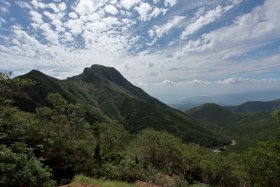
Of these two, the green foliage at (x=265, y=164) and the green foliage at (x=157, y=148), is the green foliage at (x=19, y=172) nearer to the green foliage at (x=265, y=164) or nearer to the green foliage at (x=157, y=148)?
the green foliage at (x=265, y=164)

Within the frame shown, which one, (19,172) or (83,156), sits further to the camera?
(83,156)

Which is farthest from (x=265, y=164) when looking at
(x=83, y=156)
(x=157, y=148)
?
(x=157, y=148)

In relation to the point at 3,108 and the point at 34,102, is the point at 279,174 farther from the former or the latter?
→ the point at 34,102

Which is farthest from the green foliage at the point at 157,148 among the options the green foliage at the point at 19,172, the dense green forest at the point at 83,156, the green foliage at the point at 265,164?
the green foliage at the point at 19,172

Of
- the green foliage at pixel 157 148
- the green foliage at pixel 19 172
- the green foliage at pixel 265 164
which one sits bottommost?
the green foliage at pixel 157 148

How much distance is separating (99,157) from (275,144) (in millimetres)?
24623

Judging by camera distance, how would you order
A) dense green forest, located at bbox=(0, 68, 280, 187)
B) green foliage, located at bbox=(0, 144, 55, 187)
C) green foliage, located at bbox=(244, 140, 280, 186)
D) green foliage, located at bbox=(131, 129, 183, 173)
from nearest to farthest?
green foliage, located at bbox=(0, 144, 55, 187) < dense green forest, located at bbox=(0, 68, 280, 187) < green foliage, located at bbox=(244, 140, 280, 186) < green foliage, located at bbox=(131, 129, 183, 173)

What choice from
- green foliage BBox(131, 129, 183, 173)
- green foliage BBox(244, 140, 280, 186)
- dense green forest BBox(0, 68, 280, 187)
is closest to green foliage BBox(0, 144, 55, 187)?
dense green forest BBox(0, 68, 280, 187)

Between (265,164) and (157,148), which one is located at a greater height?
(265,164)

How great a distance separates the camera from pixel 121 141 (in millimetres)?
78500

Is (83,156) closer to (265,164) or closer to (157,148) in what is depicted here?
(265,164)

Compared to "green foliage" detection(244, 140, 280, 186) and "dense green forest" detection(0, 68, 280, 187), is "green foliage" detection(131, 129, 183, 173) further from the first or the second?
"green foliage" detection(244, 140, 280, 186)

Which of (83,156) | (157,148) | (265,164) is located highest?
(83,156)

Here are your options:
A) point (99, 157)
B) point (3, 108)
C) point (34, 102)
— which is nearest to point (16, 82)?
point (3, 108)
